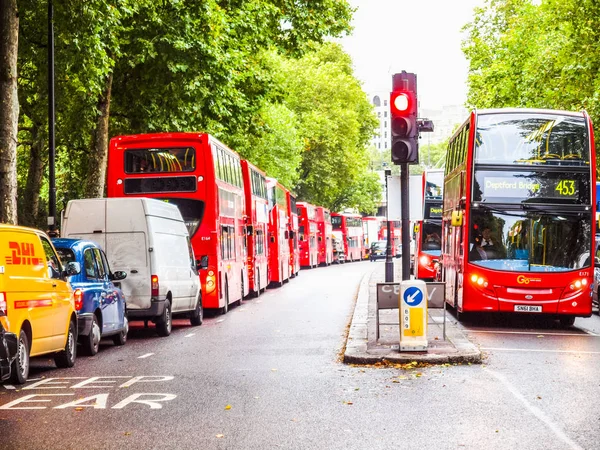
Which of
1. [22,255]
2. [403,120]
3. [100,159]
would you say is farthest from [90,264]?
[100,159]

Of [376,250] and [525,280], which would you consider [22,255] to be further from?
[376,250]

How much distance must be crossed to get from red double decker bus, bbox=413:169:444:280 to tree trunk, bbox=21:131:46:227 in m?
13.1

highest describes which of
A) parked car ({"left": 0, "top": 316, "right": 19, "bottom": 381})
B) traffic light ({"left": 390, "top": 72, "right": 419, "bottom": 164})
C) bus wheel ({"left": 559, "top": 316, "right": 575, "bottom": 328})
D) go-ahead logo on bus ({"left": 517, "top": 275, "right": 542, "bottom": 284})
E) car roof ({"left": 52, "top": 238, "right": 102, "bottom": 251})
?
traffic light ({"left": 390, "top": 72, "right": 419, "bottom": 164})

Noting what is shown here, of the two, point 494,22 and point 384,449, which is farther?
point 494,22

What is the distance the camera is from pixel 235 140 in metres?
33.9

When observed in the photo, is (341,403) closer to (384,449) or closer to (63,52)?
(384,449)

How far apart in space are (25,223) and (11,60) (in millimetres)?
16351

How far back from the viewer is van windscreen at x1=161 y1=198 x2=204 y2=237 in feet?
77.4

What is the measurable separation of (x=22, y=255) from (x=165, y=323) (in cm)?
716

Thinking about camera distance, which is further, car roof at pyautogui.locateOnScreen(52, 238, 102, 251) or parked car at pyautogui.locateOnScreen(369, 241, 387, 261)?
parked car at pyautogui.locateOnScreen(369, 241, 387, 261)

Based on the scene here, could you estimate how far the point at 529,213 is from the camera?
20.0 metres

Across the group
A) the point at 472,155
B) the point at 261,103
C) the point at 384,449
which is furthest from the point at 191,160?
the point at 384,449

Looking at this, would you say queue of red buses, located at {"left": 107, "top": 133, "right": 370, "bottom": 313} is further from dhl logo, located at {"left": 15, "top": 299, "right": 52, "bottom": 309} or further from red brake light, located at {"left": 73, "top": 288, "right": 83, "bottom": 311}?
dhl logo, located at {"left": 15, "top": 299, "right": 52, "bottom": 309}

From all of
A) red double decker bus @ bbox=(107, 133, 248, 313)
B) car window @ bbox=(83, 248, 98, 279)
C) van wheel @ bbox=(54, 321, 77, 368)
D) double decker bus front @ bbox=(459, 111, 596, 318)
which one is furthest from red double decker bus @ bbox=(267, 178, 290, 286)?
van wheel @ bbox=(54, 321, 77, 368)
